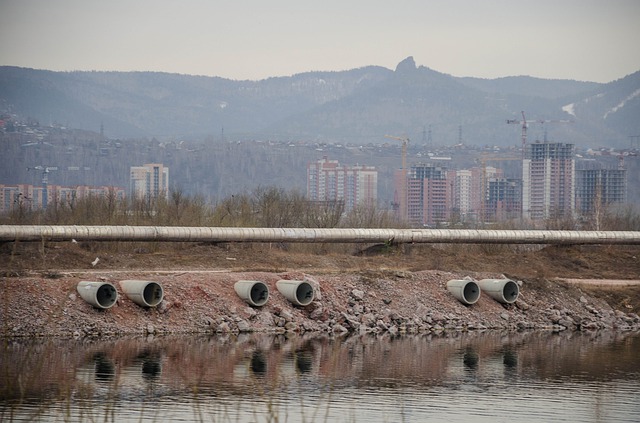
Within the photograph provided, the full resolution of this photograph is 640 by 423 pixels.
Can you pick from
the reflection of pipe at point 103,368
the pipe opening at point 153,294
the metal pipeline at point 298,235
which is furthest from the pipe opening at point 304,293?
the reflection of pipe at point 103,368

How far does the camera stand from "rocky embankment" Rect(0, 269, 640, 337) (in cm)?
3106

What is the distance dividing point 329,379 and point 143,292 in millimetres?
8884

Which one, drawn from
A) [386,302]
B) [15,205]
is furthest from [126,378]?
[15,205]

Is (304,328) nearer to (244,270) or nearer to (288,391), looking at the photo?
(244,270)

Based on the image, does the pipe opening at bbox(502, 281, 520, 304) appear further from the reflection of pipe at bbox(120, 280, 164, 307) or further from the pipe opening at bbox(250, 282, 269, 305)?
the reflection of pipe at bbox(120, 280, 164, 307)

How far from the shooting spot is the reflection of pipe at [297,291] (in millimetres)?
34688

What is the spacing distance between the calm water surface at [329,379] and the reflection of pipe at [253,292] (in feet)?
5.11

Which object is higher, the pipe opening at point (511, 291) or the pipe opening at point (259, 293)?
the pipe opening at point (259, 293)

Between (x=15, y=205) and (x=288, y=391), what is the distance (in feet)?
116

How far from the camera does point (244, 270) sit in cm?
3809

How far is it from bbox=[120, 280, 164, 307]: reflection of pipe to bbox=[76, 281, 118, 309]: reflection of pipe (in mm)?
521

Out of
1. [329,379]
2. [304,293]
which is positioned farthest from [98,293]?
[329,379]

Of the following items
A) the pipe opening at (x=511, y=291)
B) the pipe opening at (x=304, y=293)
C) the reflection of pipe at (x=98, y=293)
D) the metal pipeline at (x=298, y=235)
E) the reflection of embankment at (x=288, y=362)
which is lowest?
the reflection of embankment at (x=288, y=362)

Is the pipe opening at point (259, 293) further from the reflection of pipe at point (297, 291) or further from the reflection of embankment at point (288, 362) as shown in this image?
the reflection of embankment at point (288, 362)
